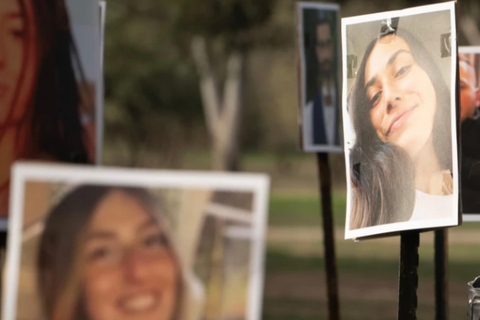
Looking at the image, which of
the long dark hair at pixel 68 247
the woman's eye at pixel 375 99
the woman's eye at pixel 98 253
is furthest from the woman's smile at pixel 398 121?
the woman's eye at pixel 98 253

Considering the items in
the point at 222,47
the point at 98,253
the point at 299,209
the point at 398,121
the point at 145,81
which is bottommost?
the point at 299,209

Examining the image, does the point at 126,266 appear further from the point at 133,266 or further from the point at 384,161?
the point at 384,161

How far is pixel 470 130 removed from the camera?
6109 mm

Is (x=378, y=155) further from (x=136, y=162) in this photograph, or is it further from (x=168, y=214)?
(x=136, y=162)

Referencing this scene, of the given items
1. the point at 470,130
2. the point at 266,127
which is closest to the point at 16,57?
the point at 470,130

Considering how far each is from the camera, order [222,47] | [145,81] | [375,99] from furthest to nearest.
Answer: [145,81], [222,47], [375,99]

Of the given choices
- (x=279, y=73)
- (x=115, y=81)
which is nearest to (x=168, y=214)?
(x=115, y=81)

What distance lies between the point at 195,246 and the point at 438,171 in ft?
5.04

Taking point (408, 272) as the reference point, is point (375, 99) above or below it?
above

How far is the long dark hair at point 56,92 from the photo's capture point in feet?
14.6

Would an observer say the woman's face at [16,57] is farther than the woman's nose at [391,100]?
No

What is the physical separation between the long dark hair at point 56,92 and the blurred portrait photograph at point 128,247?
1102 millimetres

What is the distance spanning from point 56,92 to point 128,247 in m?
1.31

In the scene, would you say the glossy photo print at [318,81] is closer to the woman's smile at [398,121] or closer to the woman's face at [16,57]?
Answer: the woman's smile at [398,121]
